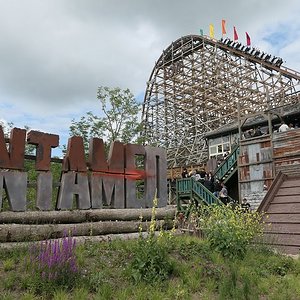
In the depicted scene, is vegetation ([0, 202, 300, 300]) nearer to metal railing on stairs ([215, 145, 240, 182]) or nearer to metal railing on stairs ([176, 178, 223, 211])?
metal railing on stairs ([176, 178, 223, 211])

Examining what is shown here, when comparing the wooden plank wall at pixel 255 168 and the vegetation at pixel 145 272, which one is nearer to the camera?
the vegetation at pixel 145 272

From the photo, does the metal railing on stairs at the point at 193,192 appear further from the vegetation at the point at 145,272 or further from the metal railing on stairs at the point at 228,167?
the vegetation at the point at 145,272

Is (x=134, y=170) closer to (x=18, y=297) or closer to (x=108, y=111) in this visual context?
(x=18, y=297)

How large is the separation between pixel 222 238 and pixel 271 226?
260 centimetres

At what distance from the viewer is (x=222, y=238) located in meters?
6.70

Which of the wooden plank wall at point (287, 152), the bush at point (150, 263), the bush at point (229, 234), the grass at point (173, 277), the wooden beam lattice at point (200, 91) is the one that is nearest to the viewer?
the grass at point (173, 277)

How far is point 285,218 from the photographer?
8.80m

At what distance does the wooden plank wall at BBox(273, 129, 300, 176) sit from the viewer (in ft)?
37.8

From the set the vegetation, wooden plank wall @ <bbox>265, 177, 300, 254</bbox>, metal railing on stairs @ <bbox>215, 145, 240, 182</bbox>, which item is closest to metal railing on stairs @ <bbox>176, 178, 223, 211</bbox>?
metal railing on stairs @ <bbox>215, 145, 240, 182</bbox>

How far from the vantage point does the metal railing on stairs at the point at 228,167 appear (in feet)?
48.7

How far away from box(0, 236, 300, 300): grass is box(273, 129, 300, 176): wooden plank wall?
5.45 m

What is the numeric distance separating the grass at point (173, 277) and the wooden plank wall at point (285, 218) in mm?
1205

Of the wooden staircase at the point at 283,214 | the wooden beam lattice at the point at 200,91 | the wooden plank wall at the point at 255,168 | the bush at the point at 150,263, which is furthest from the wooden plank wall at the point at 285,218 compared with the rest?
the wooden beam lattice at the point at 200,91

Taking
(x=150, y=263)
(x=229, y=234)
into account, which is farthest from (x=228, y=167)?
(x=150, y=263)
